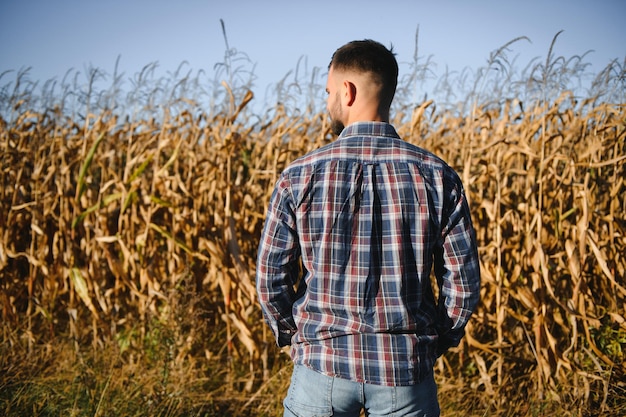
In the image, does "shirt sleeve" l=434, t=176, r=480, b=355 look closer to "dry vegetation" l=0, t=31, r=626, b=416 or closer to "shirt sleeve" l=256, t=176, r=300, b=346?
"shirt sleeve" l=256, t=176, r=300, b=346

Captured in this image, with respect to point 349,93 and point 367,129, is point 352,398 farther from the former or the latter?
point 349,93

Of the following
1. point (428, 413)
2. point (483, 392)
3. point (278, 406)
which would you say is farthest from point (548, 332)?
point (428, 413)

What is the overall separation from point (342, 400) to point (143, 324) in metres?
2.53

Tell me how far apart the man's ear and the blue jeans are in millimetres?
799

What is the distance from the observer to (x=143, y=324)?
3.59 metres

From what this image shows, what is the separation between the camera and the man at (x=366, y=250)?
4.65 feet

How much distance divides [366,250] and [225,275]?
2078 millimetres

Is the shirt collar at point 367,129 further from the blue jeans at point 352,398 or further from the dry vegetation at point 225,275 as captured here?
the dry vegetation at point 225,275

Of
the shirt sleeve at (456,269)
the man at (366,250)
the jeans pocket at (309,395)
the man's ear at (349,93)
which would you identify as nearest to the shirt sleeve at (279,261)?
the man at (366,250)

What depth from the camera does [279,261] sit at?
5.03 feet

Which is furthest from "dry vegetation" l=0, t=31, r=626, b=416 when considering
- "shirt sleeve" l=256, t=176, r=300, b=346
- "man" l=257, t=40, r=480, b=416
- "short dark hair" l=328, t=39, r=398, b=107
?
"short dark hair" l=328, t=39, r=398, b=107

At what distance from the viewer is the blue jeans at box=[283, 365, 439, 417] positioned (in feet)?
4.64

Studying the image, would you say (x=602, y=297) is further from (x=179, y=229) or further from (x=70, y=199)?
(x=70, y=199)

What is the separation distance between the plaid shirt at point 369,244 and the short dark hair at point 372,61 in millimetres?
127
